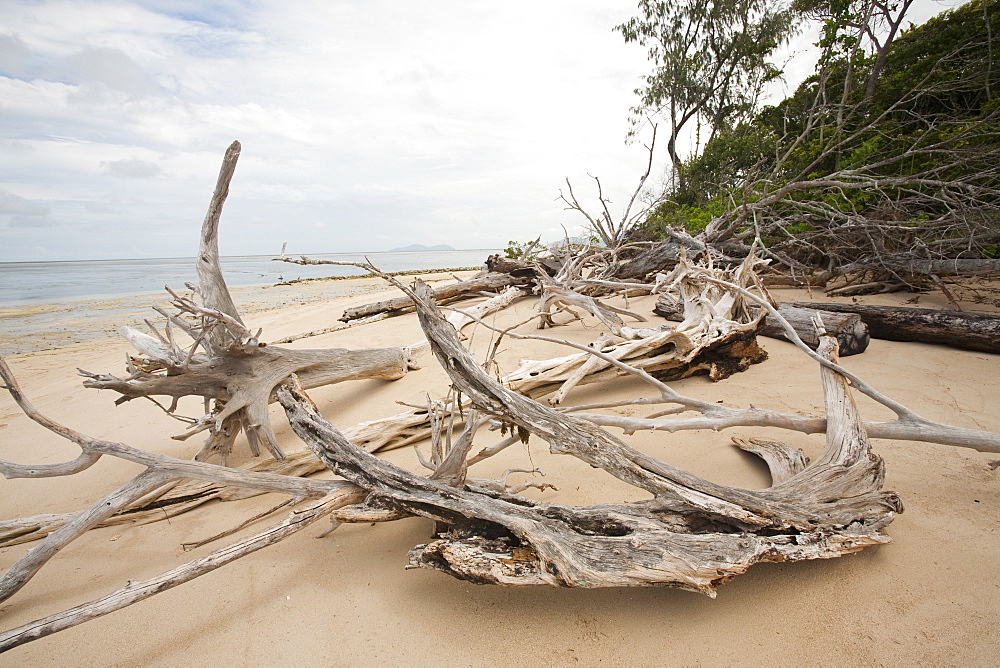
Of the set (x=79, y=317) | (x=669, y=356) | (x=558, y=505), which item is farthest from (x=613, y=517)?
(x=79, y=317)

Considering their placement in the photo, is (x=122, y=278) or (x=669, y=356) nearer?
(x=669, y=356)

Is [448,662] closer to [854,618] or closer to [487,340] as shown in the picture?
[854,618]

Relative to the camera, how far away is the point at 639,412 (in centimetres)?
333

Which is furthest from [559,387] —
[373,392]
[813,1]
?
[813,1]

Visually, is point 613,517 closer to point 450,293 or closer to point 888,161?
point 888,161

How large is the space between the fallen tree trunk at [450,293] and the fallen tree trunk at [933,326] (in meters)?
4.73

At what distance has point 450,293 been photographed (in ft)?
26.0

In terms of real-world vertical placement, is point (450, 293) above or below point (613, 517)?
above

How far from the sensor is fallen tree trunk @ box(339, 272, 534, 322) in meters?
7.63

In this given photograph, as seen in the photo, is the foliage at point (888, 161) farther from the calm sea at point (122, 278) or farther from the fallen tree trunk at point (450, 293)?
the calm sea at point (122, 278)

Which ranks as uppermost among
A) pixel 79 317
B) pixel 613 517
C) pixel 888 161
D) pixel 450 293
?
pixel 888 161

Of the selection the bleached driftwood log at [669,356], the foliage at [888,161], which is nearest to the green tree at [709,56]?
the foliage at [888,161]

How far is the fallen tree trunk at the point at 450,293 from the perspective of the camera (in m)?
7.63

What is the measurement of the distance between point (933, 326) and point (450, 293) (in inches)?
236
